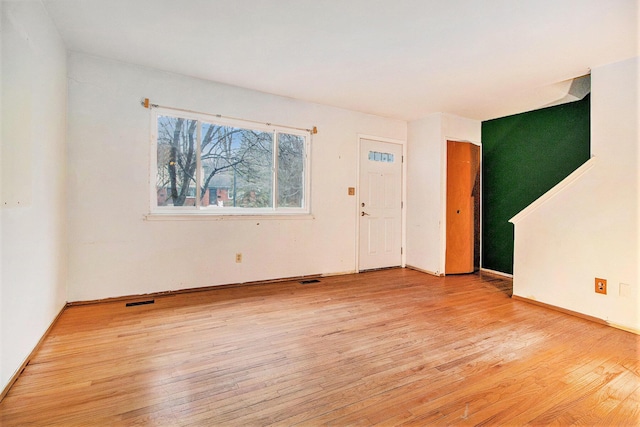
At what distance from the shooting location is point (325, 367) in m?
1.96

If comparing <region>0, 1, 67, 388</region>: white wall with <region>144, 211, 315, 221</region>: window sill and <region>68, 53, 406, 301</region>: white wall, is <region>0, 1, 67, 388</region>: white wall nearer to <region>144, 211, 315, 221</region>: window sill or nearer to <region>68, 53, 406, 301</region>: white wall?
<region>68, 53, 406, 301</region>: white wall

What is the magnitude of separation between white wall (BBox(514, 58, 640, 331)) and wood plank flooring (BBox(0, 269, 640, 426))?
0.23 meters

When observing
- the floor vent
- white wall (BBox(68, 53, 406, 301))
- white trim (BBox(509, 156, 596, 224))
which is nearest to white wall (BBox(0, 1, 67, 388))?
white wall (BBox(68, 53, 406, 301))

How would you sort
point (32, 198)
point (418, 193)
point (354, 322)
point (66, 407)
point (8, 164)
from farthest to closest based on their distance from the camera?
point (418, 193) < point (354, 322) < point (32, 198) < point (8, 164) < point (66, 407)

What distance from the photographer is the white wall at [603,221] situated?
265cm

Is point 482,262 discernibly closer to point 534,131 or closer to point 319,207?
point 534,131

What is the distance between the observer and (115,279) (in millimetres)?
3150

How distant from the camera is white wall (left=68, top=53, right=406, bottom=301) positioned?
299 centimetres

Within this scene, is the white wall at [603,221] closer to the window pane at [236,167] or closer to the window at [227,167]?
the window at [227,167]

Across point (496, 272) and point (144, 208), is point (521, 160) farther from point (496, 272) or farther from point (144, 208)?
point (144, 208)

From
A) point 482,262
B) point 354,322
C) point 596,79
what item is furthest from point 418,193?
point 354,322

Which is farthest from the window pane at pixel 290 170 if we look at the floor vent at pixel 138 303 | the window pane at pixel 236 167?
the floor vent at pixel 138 303

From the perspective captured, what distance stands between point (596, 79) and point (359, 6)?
2.52m

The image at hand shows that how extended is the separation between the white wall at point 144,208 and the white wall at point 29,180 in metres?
0.26
